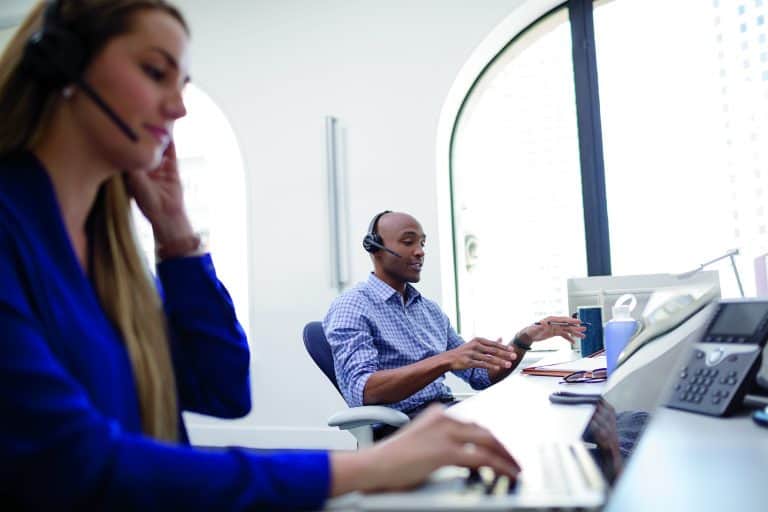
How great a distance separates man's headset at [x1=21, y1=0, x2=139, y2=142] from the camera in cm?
77

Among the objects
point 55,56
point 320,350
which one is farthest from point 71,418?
point 320,350

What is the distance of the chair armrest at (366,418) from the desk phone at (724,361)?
80 cm

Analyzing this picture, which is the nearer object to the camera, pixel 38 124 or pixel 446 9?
pixel 38 124

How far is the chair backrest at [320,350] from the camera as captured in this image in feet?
6.89

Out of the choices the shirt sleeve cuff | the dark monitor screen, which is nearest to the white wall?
the dark monitor screen

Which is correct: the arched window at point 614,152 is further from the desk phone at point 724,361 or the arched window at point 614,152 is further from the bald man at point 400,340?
the desk phone at point 724,361

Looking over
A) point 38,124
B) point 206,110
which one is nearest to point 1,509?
point 38,124

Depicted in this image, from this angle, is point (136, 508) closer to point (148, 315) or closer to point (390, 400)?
point (148, 315)

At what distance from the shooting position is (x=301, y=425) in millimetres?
3959

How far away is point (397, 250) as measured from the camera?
251 cm

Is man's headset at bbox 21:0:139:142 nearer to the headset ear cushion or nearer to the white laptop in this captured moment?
the headset ear cushion

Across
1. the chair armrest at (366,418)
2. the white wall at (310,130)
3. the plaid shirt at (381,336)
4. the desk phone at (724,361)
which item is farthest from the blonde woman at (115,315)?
the white wall at (310,130)

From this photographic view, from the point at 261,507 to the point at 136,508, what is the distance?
109mm

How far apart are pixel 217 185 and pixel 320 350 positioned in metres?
2.75
